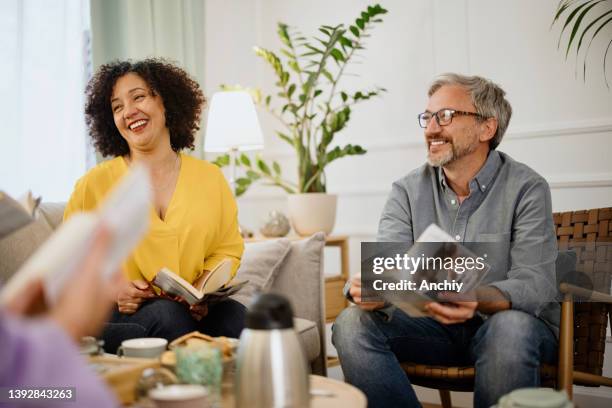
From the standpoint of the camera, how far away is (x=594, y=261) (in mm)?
2021

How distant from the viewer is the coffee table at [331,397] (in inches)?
47.7

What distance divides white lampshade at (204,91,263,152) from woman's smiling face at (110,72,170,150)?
32.4 inches

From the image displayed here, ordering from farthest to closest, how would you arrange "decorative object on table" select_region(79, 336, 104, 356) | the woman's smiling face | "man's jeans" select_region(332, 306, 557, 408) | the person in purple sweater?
the woman's smiling face
"man's jeans" select_region(332, 306, 557, 408)
"decorative object on table" select_region(79, 336, 104, 356)
the person in purple sweater

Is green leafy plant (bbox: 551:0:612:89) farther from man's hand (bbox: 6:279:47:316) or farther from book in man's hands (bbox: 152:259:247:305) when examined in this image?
man's hand (bbox: 6:279:47:316)

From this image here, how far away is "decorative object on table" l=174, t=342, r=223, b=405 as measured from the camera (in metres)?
1.20

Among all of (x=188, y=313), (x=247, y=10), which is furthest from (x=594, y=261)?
(x=247, y=10)

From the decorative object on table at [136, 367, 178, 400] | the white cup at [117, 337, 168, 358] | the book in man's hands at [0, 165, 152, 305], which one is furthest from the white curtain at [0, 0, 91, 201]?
A: the book in man's hands at [0, 165, 152, 305]

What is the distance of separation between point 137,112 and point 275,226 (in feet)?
3.95

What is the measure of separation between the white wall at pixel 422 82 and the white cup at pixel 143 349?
6.72ft

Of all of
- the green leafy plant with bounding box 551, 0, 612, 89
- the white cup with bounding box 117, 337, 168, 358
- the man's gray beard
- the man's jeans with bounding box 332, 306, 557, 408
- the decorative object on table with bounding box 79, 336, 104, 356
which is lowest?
the man's jeans with bounding box 332, 306, 557, 408

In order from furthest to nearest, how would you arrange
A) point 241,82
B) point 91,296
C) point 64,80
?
point 241,82
point 64,80
point 91,296

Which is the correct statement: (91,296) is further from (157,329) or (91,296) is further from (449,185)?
(449,185)

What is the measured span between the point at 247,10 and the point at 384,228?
7.85ft

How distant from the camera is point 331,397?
1.26 metres
